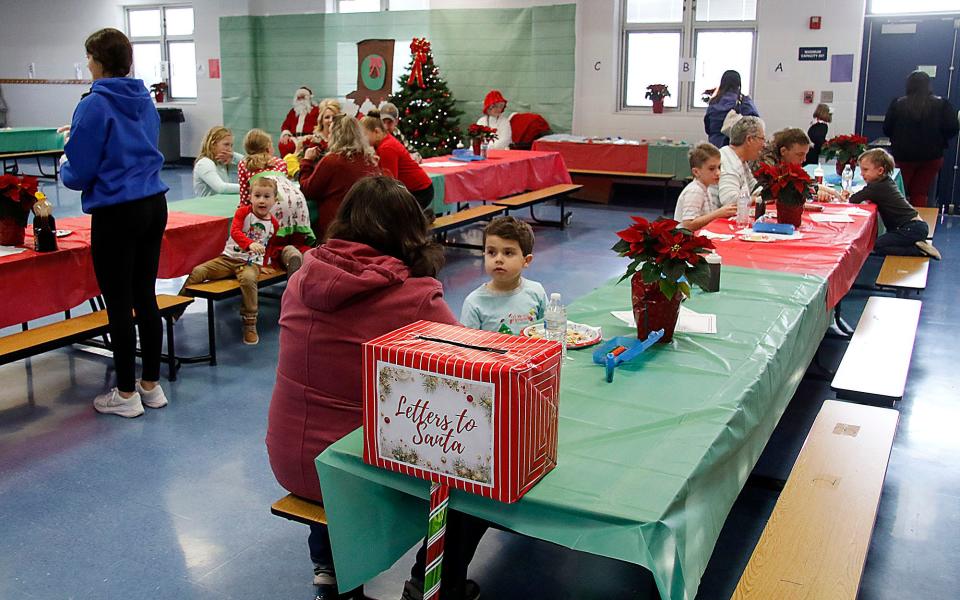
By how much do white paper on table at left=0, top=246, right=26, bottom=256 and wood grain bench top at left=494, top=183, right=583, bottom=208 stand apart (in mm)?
4664

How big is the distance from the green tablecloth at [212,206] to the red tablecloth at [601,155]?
18.0ft

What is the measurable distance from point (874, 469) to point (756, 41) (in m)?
8.84

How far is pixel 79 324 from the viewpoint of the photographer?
411cm

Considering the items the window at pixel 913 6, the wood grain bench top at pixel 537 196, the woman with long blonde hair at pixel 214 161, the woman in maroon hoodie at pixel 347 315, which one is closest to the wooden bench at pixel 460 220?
the wood grain bench top at pixel 537 196

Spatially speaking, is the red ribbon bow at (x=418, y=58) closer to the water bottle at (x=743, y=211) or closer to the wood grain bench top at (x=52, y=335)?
the water bottle at (x=743, y=211)

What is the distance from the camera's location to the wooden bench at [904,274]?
500 centimetres

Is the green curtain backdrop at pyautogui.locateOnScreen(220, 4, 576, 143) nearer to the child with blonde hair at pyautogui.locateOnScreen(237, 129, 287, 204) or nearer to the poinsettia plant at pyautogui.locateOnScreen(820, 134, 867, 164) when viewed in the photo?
the poinsettia plant at pyautogui.locateOnScreen(820, 134, 867, 164)

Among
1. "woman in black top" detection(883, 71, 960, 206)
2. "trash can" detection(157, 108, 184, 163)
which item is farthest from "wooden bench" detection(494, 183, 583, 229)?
"trash can" detection(157, 108, 184, 163)

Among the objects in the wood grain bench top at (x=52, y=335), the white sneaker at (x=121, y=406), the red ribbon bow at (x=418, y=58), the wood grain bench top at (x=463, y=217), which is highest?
the red ribbon bow at (x=418, y=58)

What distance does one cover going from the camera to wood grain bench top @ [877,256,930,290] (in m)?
5.02

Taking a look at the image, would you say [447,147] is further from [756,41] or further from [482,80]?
[756,41]

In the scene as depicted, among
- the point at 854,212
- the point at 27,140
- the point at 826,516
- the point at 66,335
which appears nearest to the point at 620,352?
the point at 826,516

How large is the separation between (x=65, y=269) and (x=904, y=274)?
4.49m

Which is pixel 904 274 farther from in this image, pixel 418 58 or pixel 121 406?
pixel 418 58
